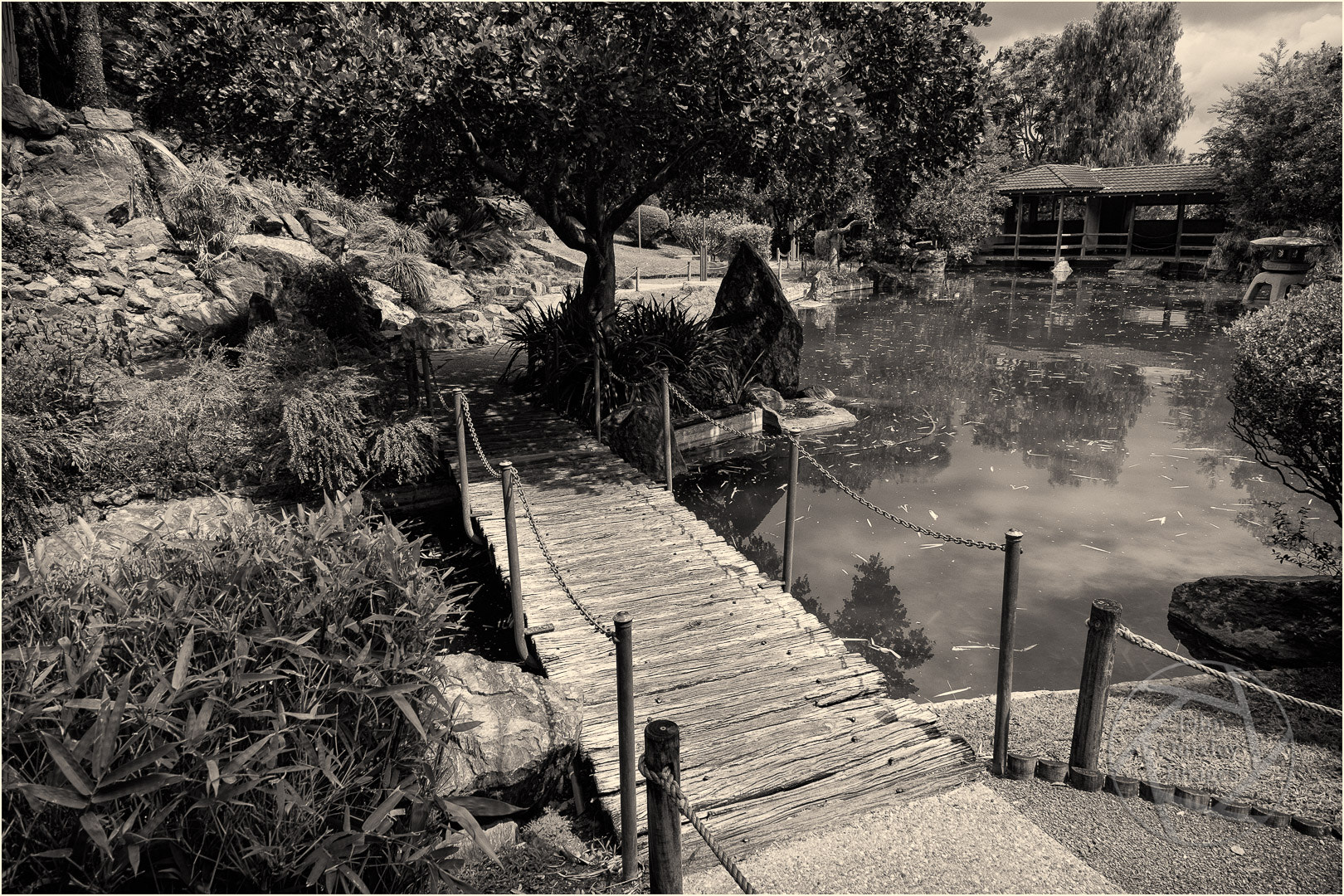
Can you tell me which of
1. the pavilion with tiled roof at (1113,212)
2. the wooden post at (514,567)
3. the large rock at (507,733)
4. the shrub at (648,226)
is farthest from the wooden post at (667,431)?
the pavilion with tiled roof at (1113,212)

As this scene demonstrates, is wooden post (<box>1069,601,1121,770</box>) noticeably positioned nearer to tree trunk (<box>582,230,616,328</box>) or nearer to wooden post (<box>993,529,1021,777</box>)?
wooden post (<box>993,529,1021,777</box>)

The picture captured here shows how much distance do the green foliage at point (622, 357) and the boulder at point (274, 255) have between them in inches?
159

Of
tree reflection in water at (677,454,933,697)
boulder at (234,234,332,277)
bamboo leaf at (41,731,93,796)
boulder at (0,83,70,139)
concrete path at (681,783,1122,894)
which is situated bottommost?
tree reflection in water at (677,454,933,697)

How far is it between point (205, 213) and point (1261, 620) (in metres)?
15.2

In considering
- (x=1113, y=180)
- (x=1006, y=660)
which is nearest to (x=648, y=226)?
(x=1113, y=180)

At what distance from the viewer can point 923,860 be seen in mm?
3664

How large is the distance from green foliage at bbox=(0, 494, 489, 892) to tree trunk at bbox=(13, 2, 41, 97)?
18.1 metres

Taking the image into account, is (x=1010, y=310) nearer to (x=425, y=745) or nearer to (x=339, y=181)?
(x=339, y=181)

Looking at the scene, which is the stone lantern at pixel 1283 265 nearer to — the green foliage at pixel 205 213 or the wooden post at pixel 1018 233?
the wooden post at pixel 1018 233

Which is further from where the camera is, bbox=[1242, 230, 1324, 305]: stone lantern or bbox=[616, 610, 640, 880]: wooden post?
bbox=[1242, 230, 1324, 305]: stone lantern

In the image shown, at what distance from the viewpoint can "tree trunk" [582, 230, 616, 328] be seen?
11.0m

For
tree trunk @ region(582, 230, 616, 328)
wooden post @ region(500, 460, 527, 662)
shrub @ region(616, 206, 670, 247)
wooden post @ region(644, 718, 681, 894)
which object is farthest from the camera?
shrub @ region(616, 206, 670, 247)

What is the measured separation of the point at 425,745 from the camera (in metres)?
3.35

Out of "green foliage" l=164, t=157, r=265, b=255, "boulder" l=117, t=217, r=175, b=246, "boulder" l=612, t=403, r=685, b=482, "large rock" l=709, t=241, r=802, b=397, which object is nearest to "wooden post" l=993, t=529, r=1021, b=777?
"boulder" l=612, t=403, r=685, b=482
